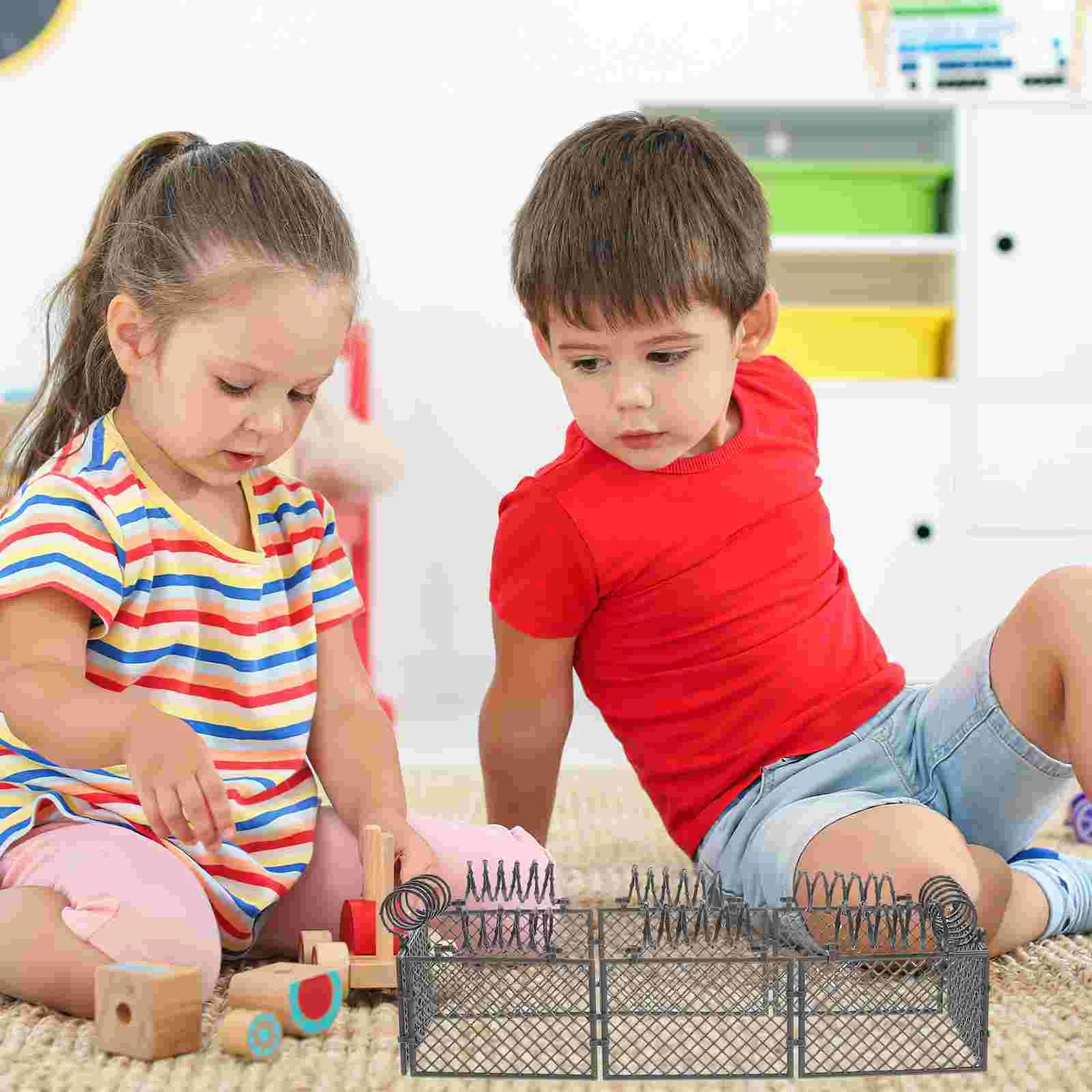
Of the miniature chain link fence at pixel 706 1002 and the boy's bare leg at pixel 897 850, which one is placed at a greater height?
the miniature chain link fence at pixel 706 1002

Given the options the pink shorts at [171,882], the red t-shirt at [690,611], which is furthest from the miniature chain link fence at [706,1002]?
the red t-shirt at [690,611]

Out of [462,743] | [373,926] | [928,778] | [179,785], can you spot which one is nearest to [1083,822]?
[928,778]

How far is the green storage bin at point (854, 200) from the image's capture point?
2057 mm

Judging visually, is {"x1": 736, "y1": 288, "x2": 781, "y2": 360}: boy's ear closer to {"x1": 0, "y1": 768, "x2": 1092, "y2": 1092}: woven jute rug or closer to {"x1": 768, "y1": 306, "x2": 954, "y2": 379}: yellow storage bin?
{"x1": 0, "y1": 768, "x2": 1092, "y2": 1092}: woven jute rug

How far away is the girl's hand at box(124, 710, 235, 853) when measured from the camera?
24.4 inches

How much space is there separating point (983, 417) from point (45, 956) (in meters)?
1.67

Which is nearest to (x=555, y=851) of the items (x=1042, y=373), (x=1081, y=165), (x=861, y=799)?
(x=861, y=799)

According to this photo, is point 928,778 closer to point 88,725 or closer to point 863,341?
point 88,725

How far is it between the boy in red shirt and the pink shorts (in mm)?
127

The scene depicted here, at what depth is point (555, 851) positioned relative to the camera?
110 cm

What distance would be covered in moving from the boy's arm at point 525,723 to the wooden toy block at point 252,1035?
330 millimetres

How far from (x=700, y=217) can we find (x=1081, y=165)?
142cm

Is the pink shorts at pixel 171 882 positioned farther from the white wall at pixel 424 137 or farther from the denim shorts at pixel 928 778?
the white wall at pixel 424 137

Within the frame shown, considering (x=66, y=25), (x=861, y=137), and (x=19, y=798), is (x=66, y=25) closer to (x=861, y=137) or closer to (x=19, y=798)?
(x=861, y=137)
